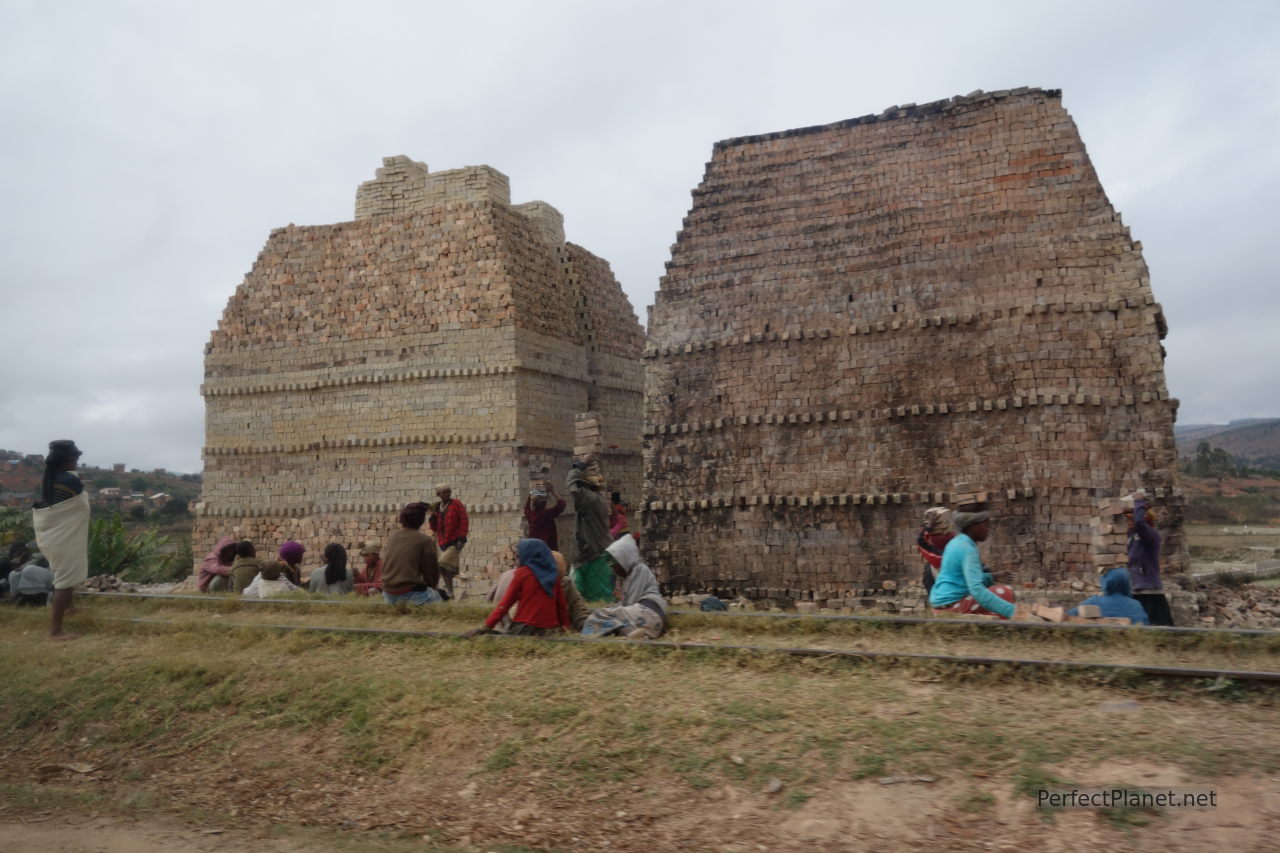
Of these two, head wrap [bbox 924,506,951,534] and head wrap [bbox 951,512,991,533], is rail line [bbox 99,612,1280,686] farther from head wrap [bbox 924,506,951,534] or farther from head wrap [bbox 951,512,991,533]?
head wrap [bbox 924,506,951,534]

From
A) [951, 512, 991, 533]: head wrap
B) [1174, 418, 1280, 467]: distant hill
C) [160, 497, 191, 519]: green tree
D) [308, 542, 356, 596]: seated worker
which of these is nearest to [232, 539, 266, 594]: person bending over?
[308, 542, 356, 596]: seated worker

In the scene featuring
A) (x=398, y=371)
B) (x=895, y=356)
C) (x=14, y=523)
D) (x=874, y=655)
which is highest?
(x=398, y=371)

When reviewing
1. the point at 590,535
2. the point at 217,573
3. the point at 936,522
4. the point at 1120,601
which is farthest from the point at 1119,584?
the point at 217,573

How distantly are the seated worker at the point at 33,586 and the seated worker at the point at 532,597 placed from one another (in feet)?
23.4

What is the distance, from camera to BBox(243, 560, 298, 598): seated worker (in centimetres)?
1103

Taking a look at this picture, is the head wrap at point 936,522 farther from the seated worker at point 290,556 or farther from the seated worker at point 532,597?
the seated worker at point 290,556

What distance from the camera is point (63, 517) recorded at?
9109 mm

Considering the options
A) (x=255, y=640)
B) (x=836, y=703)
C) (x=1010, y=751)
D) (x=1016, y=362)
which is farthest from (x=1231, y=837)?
(x=1016, y=362)

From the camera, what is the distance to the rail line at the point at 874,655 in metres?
5.84

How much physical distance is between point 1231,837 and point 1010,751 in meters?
1.13

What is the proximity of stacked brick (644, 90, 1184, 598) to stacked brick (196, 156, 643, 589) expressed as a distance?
2.69 m

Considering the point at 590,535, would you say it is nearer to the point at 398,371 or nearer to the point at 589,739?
the point at 589,739

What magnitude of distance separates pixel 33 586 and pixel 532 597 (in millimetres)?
7628

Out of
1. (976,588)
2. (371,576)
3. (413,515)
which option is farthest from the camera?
(371,576)
